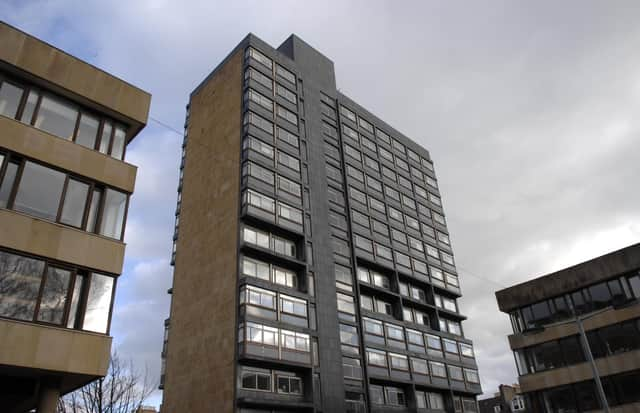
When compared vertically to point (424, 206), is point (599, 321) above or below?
below

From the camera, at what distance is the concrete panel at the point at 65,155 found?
1811cm

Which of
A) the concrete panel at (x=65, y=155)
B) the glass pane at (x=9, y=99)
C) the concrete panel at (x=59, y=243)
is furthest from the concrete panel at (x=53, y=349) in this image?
the glass pane at (x=9, y=99)

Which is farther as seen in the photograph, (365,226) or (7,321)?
(365,226)

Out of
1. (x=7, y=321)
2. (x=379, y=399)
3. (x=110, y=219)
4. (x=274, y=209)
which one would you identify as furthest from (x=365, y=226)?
(x=7, y=321)

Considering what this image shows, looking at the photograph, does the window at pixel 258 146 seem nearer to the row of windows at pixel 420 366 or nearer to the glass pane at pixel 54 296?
the row of windows at pixel 420 366

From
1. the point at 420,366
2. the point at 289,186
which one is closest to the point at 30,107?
the point at 289,186

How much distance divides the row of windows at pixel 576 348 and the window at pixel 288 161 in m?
26.3

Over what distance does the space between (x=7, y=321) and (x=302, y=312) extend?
3064cm

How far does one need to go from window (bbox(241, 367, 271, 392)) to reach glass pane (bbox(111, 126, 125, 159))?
22364 mm

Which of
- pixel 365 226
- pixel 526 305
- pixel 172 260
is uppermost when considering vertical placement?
pixel 365 226

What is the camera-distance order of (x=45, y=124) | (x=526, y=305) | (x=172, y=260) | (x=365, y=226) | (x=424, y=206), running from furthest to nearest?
(x=424, y=206), (x=365, y=226), (x=172, y=260), (x=526, y=305), (x=45, y=124)

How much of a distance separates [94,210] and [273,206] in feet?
94.7

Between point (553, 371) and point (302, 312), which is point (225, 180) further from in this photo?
point (553, 371)

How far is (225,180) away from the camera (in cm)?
4922
